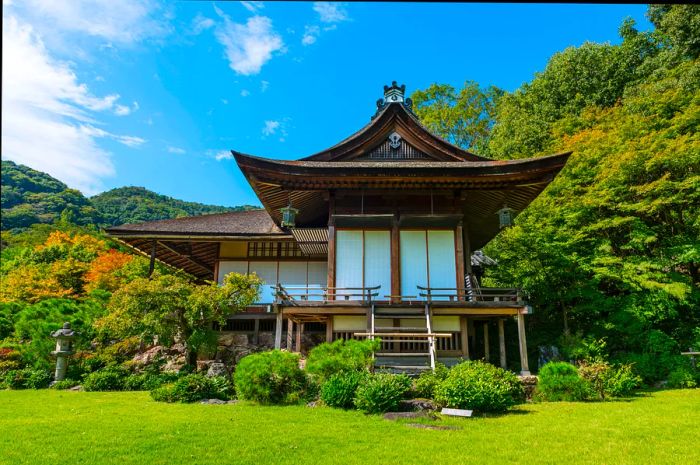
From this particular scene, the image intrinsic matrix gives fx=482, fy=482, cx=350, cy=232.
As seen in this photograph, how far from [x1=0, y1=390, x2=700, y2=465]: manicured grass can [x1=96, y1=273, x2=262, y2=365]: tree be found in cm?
409

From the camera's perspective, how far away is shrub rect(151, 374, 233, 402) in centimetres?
1134

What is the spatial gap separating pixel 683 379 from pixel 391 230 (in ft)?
32.6

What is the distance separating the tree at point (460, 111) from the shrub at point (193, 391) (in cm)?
3126

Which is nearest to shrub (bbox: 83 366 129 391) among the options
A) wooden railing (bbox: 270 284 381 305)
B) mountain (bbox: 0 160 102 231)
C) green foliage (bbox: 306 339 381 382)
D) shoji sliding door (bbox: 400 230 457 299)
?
wooden railing (bbox: 270 284 381 305)

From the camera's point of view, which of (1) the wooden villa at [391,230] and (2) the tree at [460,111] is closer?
(1) the wooden villa at [391,230]

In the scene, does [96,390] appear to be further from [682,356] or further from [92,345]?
[682,356]

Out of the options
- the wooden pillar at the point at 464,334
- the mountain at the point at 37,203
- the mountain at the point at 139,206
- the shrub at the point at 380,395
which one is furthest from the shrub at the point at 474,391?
the mountain at the point at 139,206

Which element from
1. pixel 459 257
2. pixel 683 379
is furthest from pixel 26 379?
pixel 683 379

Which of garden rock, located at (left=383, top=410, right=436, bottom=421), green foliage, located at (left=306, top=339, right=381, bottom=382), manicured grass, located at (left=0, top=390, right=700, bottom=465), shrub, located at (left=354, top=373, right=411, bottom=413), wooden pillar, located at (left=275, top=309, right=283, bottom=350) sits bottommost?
manicured grass, located at (left=0, top=390, right=700, bottom=465)

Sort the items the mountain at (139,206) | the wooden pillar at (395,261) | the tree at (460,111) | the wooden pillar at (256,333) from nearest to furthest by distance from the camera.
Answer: the wooden pillar at (395,261), the wooden pillar at (256,333), the tree at (460,111), the mountain at (139,206)

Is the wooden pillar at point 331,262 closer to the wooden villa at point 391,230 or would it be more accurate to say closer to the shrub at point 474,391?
the wooden villa at point 391,230

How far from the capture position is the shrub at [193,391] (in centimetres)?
1134

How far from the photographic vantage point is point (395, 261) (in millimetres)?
15516

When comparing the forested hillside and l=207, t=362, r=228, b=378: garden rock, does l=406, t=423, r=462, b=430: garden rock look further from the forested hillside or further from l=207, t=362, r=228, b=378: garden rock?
the forested hillside
